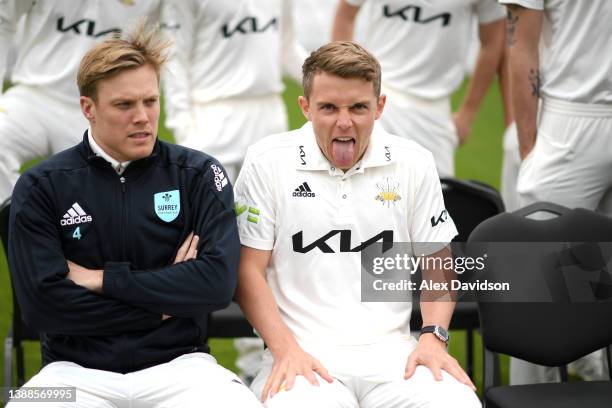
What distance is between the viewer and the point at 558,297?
3.80 metres

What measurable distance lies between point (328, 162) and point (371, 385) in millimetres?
807

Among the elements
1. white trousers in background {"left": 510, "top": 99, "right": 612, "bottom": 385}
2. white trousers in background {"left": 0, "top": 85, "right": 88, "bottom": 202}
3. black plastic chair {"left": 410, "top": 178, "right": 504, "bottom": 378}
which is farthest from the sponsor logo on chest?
white trousers in background {"left": 510, "top": 99, "right": 612, "bottom": 385}

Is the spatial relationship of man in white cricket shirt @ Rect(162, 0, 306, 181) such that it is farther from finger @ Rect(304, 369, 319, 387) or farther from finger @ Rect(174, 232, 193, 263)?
finger @ Rect(304, 369, 319, 387)

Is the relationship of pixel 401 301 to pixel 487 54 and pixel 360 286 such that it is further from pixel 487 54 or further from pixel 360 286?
pixel 487 54

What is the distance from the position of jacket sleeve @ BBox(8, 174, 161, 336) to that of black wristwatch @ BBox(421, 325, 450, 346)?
0.94 meters

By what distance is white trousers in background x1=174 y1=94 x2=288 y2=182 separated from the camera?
5.64 m

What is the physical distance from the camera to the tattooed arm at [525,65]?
15.0ft

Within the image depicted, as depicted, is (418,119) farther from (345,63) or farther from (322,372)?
(322,372)

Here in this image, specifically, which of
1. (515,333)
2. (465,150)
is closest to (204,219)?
(515,333)

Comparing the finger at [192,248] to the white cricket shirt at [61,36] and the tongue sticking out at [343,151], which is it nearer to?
the tongue sticking out at [343,151]

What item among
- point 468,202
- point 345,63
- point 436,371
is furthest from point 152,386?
point 468,202

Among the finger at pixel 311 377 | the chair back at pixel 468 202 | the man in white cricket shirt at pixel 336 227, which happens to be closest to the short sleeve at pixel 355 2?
the chair back at pixel 468 202

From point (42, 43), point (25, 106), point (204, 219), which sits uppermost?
point (42, 43)

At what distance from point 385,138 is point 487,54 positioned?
2.34 m
